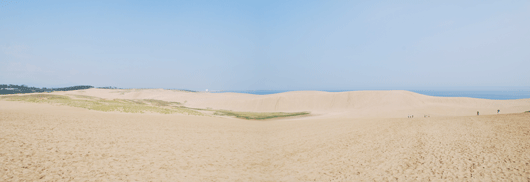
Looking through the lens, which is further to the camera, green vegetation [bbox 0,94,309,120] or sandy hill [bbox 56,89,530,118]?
sandy hill [bbox 56,89,530,118]

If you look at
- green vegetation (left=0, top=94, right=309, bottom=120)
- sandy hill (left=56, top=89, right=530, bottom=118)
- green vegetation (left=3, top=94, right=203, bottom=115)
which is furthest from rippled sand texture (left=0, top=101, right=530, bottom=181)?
sandy hill (left=56, top=89, right=530, bottom=118)

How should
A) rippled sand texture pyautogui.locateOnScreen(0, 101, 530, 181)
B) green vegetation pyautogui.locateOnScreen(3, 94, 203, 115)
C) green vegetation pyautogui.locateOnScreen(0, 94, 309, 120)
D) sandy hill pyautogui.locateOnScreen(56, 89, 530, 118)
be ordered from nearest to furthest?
1. rippled sand texture pyautogui.locateOnScreen(0, 101, 530, 181)
2. green vegetation pyautogui.locateOnScreen(3, 94, 203, 115)
3. green vegetation pyautogui.locateOnScreen(0, 94, 309, 120)
4. sandy hill pyautogui.locateOnScreen(56, 89, 530, 118)

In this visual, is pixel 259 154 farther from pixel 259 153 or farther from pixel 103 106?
pixel 103 106

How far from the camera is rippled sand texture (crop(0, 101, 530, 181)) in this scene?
8.28 m

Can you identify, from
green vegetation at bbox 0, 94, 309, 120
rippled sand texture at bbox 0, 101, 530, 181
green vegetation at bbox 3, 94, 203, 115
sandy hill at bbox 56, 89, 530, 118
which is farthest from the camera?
sandy hill at bbox 56, 89, 530, 118

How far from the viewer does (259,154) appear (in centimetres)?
1278

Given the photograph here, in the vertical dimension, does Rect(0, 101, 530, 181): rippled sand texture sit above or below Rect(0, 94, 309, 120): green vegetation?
below

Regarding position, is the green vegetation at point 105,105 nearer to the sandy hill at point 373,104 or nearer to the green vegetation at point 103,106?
the green vegetation at point 103,106

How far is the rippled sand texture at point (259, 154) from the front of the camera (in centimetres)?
828

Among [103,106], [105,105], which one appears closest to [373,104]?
[103,106]

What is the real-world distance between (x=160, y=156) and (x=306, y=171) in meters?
6.91

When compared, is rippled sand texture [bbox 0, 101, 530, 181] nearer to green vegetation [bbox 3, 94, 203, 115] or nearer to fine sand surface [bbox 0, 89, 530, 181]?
fine sand surface [bbox 0, 89, 530, 181]

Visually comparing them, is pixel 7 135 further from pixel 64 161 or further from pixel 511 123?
pixel 511 123

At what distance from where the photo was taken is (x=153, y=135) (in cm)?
1457
